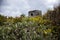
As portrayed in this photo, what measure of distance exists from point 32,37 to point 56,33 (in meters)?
2.53

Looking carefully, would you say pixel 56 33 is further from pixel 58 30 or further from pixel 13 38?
pixel 13 38

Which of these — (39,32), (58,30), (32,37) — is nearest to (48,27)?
(58,30)

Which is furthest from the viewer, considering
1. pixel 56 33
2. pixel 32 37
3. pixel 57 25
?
pixel 57 25

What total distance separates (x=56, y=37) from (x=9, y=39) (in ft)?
9.43

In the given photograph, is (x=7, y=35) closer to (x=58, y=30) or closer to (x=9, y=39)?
(x=9, y=39)

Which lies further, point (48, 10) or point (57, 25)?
point (48, 10)

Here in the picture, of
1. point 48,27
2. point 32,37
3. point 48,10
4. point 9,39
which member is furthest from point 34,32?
point 48,10

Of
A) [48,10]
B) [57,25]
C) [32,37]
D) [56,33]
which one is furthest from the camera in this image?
[48,10]

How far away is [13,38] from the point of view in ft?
45.0

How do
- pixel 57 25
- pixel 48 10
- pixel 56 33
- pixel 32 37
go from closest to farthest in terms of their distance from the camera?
1. pixel 32 37
2. pixel 56 33
3. pixel 57 25
4. pixel 48 10

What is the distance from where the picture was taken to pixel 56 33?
606 inches

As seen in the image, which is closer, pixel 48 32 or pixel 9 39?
pixel 9 39

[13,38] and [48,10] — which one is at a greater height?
[48,10]

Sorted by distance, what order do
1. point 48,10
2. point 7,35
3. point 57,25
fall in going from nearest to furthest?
point 7,35 < point 57,25 < point 48,10
